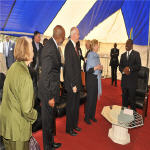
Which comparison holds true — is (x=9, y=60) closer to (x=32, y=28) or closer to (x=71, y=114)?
(x=32, y=28)

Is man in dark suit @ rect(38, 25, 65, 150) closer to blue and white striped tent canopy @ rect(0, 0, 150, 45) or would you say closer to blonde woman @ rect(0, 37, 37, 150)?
blonde woman @ rect(0, 37, 37, 150)

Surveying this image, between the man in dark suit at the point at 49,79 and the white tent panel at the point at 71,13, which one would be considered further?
the white tent panel at the point at 71,13

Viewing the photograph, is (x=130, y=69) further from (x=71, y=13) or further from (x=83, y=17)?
(x=83, y=17)

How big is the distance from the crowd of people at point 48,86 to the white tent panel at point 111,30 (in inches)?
138

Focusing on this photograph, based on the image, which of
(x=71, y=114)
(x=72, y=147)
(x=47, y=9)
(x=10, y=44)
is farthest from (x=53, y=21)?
(x=72, y=147)

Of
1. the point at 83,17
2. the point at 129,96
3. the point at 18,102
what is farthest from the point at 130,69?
the point at 83,17

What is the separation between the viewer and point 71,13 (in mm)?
5043

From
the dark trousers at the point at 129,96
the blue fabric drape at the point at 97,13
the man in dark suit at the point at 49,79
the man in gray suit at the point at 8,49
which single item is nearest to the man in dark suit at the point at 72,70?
the man in dark suit at the point at 49,79

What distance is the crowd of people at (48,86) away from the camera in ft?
4.09

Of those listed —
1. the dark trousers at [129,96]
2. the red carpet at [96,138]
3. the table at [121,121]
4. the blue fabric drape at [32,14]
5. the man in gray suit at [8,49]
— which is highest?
the blue fabric drape at [32,14]

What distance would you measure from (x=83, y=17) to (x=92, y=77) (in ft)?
10.7

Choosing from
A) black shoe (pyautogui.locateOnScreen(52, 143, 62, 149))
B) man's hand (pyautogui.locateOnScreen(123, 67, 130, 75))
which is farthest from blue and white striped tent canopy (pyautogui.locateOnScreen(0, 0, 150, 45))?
black shoe (pyautogui.locateOnScreen(52, 143, 62, 149))

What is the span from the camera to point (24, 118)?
1.30m

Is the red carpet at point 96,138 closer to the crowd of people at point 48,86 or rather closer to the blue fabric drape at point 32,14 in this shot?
the crowd of people at point 48,86
